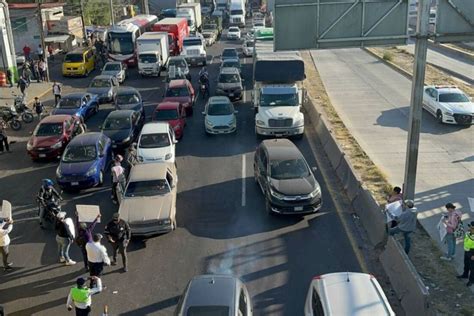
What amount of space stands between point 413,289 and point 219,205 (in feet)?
25.9

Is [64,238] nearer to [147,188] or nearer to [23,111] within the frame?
[147,188]

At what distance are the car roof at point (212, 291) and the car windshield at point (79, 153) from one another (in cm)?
1081

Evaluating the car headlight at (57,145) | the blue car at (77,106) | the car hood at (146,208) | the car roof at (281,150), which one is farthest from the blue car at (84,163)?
the blue car at (77,106)

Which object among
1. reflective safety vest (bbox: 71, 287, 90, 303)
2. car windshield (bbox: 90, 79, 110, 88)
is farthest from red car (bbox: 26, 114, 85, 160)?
reflective safety vest (bbox: 71, 287, 90, 303)

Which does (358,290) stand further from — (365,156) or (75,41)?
(75,41)

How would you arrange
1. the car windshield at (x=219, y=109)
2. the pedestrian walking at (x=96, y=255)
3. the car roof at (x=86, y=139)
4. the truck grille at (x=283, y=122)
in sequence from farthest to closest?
the car windshield at (x=219, y=109) < the truck grille at (x=283, y=122) < the car roof at (x=86, y=139) < the pedestrian walking at (x=96, y=255)

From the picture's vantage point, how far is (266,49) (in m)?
33.4

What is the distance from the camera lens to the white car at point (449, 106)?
2667 centimetres

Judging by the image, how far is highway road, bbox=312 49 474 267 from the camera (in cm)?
1825

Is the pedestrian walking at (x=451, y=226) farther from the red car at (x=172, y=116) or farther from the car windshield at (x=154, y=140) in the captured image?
the red car at (x=172, y=116)

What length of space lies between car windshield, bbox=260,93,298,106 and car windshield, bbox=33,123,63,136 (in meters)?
9.08

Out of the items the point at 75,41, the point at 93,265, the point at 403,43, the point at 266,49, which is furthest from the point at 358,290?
the point at 75,41

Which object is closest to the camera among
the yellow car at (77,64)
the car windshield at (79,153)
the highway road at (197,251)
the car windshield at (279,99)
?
the highway road at (197,251)

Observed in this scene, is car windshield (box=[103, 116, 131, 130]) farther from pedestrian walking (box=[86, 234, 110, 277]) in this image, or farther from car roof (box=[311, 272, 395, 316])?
car roof (box=[311, 272, 395, 316])
